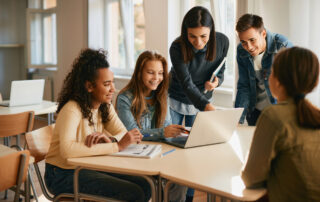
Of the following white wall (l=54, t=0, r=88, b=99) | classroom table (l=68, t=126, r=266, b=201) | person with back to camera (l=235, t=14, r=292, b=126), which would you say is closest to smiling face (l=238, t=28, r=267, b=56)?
person with back to camera (l=235, t=14, r=292, b=126)

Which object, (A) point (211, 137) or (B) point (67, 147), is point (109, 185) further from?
(A) point (211, 137)

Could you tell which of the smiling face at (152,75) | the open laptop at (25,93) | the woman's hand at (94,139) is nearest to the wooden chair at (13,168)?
the woman's hand at (94,139)

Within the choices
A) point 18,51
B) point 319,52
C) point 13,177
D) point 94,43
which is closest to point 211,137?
point 13,177

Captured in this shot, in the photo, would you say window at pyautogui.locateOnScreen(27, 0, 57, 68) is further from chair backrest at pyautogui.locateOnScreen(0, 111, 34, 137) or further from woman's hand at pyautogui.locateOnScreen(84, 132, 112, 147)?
woman's hand at pyautogui.locateOnScreen(84, 132, 112, 147)

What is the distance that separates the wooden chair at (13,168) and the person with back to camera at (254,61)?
4.32 ft

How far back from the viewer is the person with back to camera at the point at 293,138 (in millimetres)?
1302

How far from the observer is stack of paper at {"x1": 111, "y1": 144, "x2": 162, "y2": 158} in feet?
5.88

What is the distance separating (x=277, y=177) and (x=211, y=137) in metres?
0.66

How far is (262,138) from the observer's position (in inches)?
52.2

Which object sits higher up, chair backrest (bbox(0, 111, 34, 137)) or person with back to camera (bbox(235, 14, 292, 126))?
person with back to camera (bbox(235, 14, 292, 126))

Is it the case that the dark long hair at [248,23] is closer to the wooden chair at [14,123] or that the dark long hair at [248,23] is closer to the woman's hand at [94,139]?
the woman's hand at [94,139]

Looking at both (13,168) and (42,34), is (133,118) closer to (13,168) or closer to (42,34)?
(13,168)

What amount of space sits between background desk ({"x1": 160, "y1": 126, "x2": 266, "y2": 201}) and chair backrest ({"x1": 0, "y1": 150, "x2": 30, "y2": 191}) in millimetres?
651

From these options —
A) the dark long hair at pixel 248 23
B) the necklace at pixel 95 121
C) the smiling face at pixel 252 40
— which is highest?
the dark long hair at pixel 248 23
